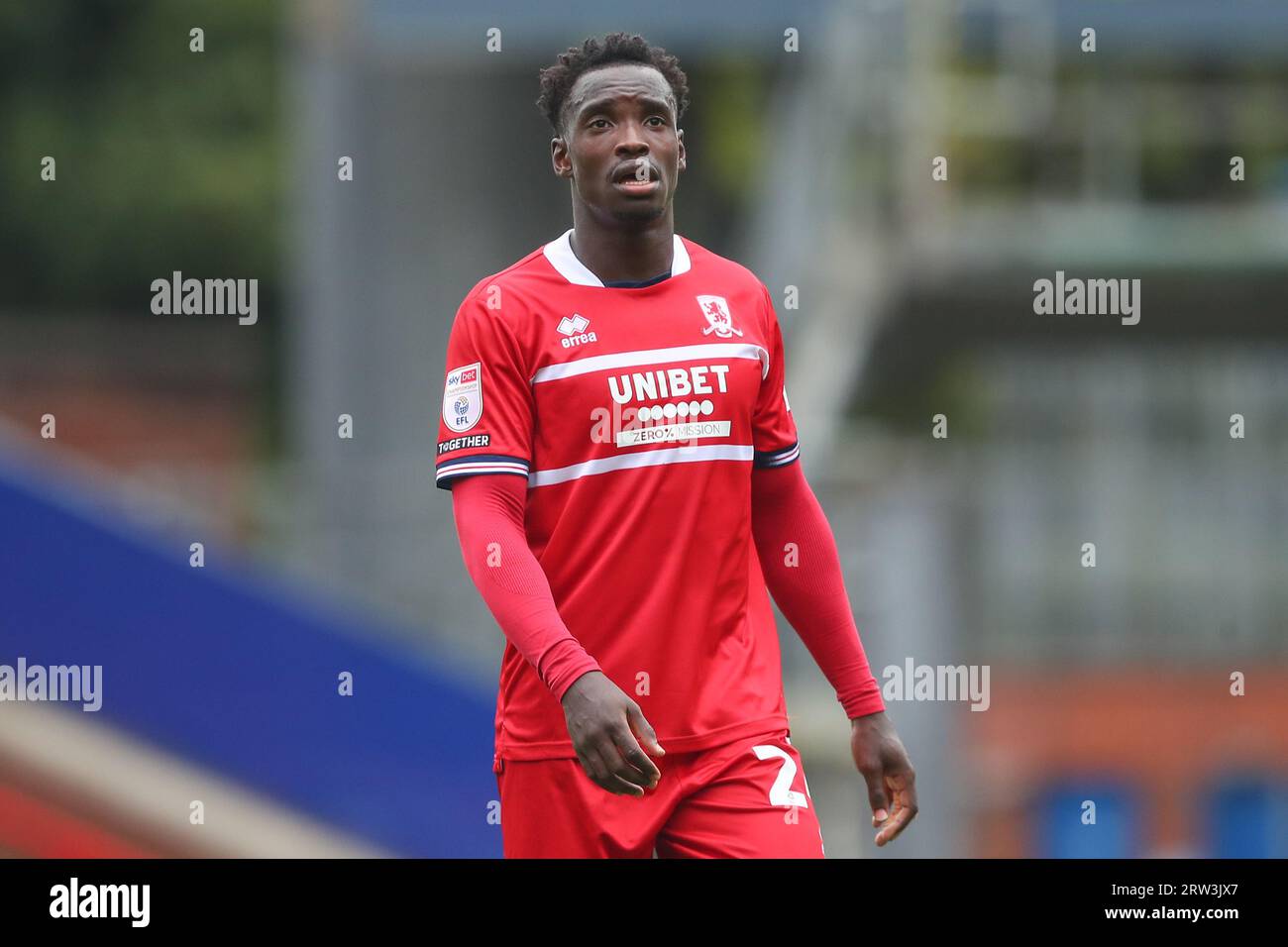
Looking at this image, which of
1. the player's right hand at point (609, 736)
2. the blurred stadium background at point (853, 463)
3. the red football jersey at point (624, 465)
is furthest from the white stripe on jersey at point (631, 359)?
the blurred stadium background at point (853, 463)

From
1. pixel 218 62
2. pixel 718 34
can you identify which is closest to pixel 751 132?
pixel 718 34

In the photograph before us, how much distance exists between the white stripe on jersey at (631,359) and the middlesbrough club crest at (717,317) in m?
0.03

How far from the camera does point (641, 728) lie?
170 inches

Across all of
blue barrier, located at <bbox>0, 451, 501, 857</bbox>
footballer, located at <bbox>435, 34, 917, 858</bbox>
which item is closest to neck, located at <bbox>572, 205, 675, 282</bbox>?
footballer, located at <bbox>435, 34, 917, 858</bbox>

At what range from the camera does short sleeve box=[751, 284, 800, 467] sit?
4.91 m

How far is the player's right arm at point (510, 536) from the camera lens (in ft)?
14.1

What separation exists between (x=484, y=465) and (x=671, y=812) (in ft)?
2.94

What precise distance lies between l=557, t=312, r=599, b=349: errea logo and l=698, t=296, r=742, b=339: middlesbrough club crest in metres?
0.27

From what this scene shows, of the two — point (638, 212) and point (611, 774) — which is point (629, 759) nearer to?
point (611, 774)
